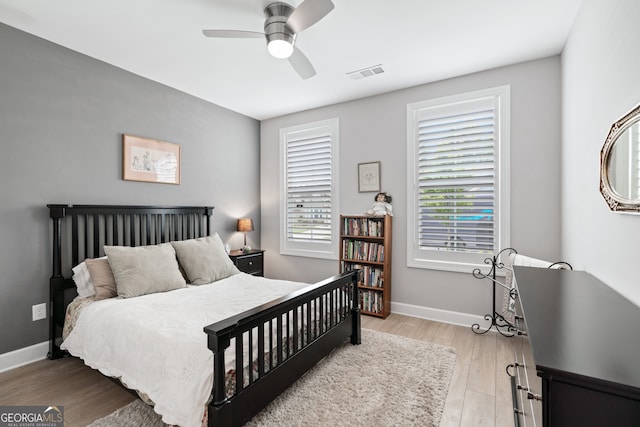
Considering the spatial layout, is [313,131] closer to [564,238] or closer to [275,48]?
[275,48]

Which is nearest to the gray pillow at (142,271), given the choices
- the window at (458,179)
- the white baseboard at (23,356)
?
the white baseboard at (23,356)

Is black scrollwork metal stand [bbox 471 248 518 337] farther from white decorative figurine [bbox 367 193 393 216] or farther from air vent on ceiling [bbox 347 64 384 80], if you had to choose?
air vent on ceiling [bbox 347 64 384 80]

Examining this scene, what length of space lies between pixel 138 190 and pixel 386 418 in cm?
319

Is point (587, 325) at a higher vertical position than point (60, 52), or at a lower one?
lower

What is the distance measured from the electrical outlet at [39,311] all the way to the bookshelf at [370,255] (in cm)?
299

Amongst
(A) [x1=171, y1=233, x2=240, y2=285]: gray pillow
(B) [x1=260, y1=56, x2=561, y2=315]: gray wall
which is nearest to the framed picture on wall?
(A) [x1=171, y1=233, x2=240, y2=285]: gray pillow

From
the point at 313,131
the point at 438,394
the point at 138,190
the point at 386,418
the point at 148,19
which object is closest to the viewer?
the point at 386,418

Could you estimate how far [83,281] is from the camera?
2.64 meters

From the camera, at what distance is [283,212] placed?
473 cm

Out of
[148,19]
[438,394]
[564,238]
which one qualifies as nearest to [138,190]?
[148,19]

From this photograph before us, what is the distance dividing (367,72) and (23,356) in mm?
4071

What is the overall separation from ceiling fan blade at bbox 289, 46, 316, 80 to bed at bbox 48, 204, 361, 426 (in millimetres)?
1781

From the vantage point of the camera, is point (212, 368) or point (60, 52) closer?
point (212, 368)

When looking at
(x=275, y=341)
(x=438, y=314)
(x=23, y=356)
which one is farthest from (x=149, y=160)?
(x=438, y=314)
